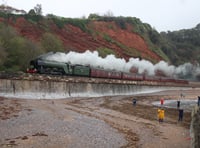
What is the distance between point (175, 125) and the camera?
33.3 m

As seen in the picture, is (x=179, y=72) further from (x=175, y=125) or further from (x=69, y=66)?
(x=175, y=125)

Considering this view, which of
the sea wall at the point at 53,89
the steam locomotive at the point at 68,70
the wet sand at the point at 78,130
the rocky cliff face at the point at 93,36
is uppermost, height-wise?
the rocky cliff face at the point at 93,36

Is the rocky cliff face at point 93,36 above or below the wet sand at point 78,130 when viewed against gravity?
above

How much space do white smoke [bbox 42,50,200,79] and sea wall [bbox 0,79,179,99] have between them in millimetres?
8389

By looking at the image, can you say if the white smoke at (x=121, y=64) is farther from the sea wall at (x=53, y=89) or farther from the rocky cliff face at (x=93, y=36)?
the rocky cliff face at (x=93, y=36)

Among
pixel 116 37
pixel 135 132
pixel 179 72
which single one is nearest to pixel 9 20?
pixel 116 37

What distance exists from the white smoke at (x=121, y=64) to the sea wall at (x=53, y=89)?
8.39 metres

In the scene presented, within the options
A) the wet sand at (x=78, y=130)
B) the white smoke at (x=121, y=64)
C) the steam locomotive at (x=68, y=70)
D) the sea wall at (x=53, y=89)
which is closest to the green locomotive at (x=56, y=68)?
the steam locomotive at (x=68, y=70)

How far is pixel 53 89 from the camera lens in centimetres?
5022

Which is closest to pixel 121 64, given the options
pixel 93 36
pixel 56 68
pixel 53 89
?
pixel 93 36

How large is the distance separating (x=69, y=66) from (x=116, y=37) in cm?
7077

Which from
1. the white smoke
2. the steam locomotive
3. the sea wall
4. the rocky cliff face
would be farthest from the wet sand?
the rocky cliff face

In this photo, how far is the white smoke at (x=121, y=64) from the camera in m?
67.1

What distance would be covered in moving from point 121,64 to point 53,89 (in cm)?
4186
